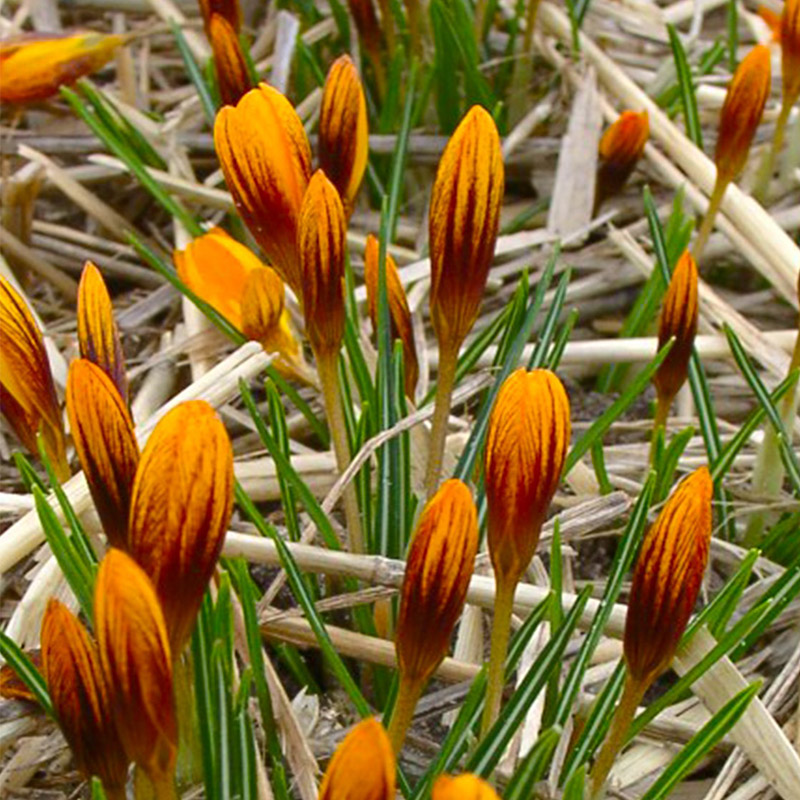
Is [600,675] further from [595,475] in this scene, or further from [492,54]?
[492,54]

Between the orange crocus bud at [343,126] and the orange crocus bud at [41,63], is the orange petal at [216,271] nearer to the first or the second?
the orange crocus bud at [343,126]

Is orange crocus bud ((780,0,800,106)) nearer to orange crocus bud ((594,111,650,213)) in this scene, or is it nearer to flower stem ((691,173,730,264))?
flower stem ((691,173,730,264))

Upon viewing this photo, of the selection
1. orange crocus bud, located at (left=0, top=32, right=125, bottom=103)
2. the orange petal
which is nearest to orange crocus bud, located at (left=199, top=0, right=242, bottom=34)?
the orange petal

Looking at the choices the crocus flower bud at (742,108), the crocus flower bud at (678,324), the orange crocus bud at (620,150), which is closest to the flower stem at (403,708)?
the crocus flower bud at (678,324)

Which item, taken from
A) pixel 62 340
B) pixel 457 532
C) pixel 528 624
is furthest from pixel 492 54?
pixel 457 532

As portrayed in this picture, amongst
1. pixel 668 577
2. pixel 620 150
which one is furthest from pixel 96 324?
pixel 620 150

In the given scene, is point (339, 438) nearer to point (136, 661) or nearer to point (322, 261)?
point (322, 261)
